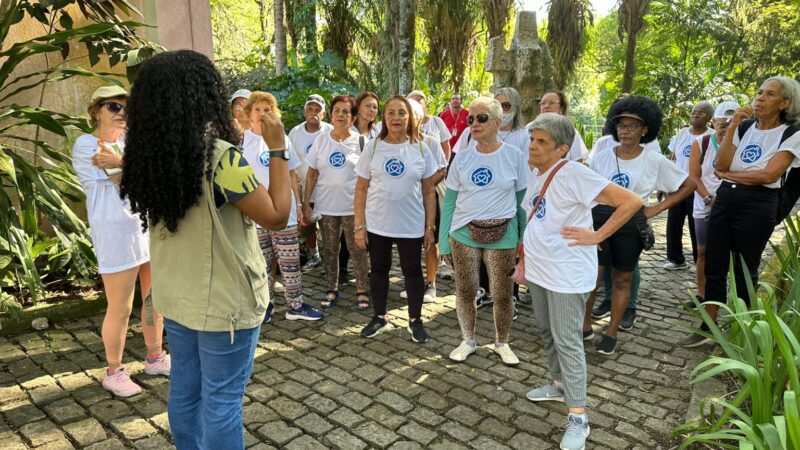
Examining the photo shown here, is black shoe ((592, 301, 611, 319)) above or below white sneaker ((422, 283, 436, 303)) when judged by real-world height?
below

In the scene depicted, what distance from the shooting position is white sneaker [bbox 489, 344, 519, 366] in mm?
4000

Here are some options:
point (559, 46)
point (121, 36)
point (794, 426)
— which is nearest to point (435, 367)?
point (794, 426)

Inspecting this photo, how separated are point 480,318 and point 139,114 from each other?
3.69 m

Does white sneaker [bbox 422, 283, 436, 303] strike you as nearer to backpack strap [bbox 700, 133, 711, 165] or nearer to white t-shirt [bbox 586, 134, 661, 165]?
white t-shirt [bbox 586, 134, 661, 165]

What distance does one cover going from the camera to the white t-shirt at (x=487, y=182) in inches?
154

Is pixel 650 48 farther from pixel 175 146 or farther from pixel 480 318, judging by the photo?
pixel 175 146

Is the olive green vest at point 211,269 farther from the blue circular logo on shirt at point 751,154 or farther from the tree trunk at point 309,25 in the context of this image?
the tree trunk at point 309,25

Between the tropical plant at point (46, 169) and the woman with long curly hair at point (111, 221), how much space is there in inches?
22.0

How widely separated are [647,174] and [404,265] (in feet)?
6.45

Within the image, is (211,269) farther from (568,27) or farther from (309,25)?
(568,27)

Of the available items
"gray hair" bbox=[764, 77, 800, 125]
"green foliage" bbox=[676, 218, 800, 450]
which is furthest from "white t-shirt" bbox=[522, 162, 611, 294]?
"gray hair" bbox=[764, 77, 800, 125]

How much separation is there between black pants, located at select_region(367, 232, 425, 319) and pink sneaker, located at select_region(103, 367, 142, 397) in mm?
1898

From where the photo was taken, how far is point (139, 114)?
6.34ft

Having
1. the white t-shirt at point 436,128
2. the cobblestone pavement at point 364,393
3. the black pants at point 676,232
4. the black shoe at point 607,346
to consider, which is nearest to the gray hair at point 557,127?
the cobblestone pavement at point 364,393
